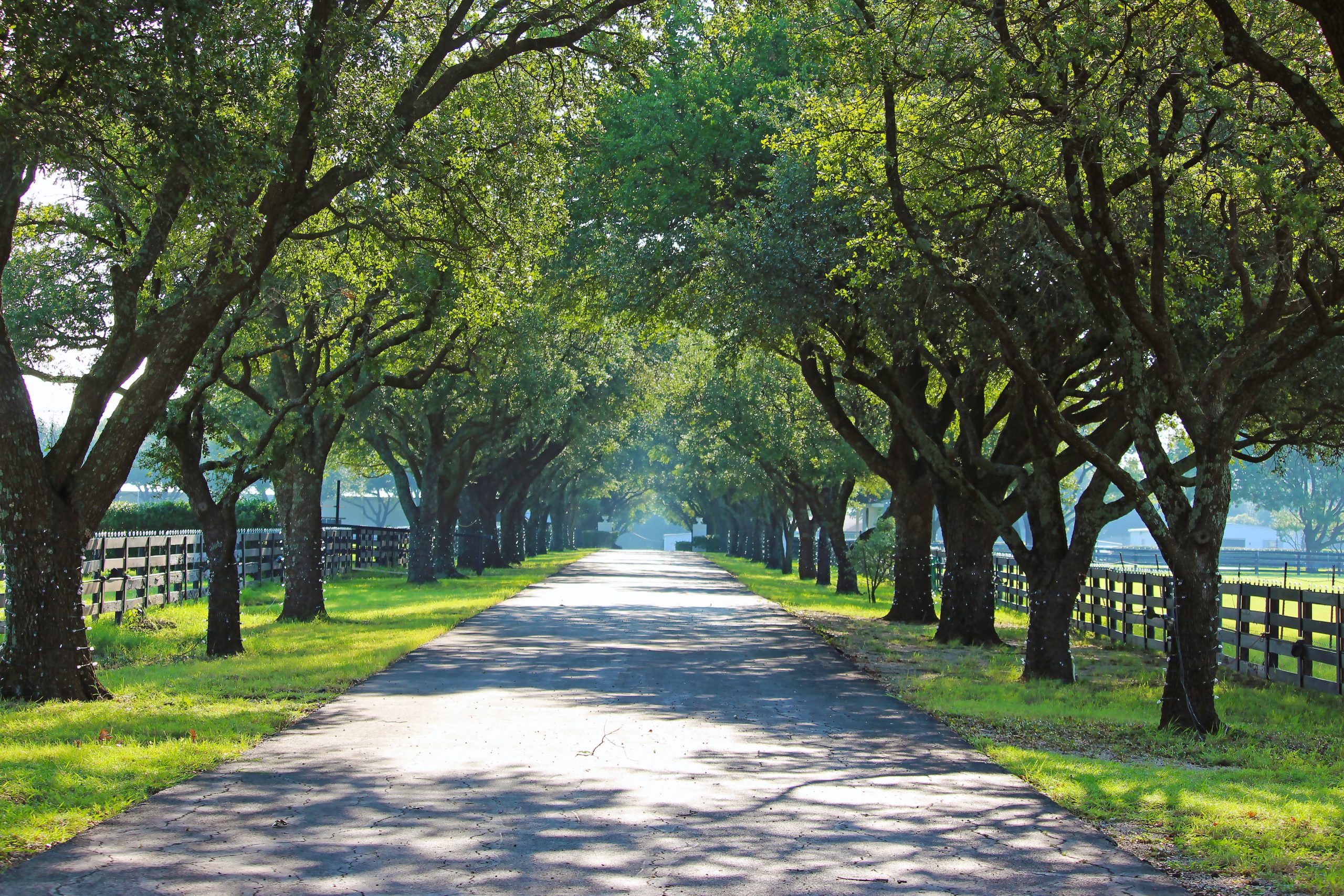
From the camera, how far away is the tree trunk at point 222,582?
1694 cm

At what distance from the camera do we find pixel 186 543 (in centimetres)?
2505

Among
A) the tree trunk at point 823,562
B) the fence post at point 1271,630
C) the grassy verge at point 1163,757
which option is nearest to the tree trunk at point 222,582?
the grassy verge at point 1163,757

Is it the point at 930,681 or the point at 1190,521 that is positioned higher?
the point at 1190,521

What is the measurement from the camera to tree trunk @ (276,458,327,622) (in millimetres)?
23391

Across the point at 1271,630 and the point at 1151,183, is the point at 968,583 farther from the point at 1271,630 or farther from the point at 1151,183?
the point at 1151,183

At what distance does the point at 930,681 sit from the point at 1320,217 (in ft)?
24.5

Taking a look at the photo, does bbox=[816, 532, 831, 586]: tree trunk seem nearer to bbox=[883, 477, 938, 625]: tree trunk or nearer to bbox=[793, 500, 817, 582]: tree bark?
bbox=[793, 500, 817, 582]: tree bark

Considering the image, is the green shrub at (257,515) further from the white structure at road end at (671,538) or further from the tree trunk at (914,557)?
the white structure at road end at (671,538)

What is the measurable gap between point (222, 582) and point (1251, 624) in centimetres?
1405

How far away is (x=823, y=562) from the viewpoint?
144 feet

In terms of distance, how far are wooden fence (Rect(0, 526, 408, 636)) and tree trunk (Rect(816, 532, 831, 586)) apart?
714 inches

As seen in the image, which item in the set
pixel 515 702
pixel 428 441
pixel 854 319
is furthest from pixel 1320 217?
pixel 428 441

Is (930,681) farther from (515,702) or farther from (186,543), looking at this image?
(186,543)

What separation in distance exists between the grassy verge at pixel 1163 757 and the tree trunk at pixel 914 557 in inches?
221
